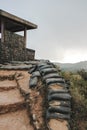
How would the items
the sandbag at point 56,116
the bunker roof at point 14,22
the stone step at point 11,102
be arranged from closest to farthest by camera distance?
1. the sandbag at point 56,116
2. the stone step at point 11,102
3. the bunker roof at point 14,22

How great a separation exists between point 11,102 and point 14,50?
7142 millimetres

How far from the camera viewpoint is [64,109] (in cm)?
514

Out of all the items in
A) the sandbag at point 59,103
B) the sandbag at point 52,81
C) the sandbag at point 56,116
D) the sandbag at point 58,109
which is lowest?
the sandbag at point 56,116

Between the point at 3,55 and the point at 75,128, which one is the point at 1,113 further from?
the point at 3,55

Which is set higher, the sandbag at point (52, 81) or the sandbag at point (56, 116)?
the sandbag at point (52, 81)

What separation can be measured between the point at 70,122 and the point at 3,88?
2.86 meters

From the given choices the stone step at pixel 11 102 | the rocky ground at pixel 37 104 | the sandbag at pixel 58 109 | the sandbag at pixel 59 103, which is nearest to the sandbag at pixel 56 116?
the rocky ground at pixel 37 104

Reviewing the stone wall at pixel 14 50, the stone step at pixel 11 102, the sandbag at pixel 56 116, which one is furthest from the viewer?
the stone wall at pixel 14 50

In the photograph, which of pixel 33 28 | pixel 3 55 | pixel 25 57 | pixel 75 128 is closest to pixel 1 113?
pixel 75 128

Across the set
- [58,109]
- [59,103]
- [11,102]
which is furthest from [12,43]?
[58,109]

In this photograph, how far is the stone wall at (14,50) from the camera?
1175 cm

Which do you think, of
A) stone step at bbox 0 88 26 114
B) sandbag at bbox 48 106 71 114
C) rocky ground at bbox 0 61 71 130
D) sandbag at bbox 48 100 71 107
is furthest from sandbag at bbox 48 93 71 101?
stone step at bbox 0 88 26 114

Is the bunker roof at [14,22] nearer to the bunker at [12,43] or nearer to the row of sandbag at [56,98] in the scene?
the bunker at [12,43]

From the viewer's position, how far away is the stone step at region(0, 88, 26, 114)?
5.61m
